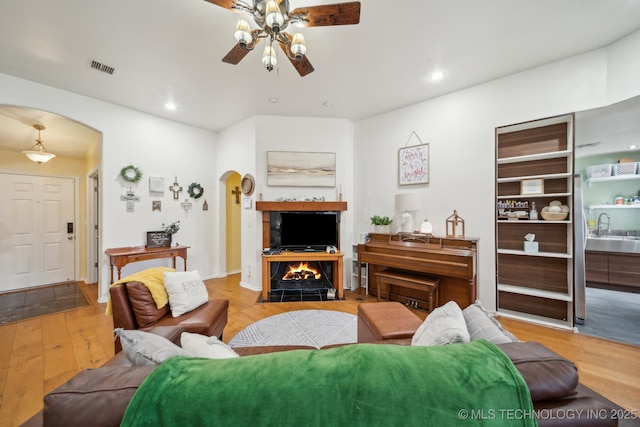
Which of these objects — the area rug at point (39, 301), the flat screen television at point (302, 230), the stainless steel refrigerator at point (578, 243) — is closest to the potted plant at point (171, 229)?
Answer: the area rug at point (39, 301)

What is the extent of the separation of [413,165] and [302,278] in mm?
2516

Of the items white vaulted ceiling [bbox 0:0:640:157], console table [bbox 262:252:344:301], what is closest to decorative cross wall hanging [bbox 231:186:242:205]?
white vaulted ceiling [bbox 0:0:640:157]

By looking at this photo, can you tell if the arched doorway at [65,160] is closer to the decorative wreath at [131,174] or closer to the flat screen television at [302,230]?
the decorative wreath at [131,174]

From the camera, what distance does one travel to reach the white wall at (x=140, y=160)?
2988mm

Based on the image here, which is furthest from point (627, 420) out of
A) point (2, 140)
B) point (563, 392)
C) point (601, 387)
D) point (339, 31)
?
point (2, 140)

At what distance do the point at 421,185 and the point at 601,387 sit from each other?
251cm

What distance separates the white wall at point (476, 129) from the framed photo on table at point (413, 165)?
8 cm

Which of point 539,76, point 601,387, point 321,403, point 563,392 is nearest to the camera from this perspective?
point 321,403

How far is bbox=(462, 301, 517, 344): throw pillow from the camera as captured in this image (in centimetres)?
105

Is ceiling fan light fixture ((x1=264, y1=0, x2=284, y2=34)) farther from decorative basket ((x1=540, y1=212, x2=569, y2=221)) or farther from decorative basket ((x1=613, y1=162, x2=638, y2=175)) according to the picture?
decorative basket ((x1=613, y1=162, x2=638, y2=175))

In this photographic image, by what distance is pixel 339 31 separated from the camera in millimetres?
2092

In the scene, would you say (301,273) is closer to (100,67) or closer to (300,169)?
(300,169)

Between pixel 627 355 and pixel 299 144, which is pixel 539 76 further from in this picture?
pixel 299 144

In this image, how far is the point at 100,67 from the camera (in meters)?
2.58
